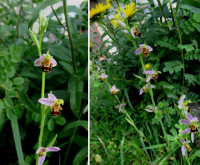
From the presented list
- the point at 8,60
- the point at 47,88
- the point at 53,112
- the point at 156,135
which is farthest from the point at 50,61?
the point at 156,135

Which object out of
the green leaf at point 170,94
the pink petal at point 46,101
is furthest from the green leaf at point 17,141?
the green leaf at point 170,94

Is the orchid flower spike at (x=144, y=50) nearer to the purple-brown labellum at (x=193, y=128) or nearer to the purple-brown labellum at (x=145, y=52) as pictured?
the purple-brown labellum at (x=145, y=52)

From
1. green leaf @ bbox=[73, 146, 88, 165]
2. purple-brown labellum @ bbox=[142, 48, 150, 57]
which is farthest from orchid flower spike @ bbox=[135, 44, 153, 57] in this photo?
green leaf @ bbox=[73, 146, 88, 165]

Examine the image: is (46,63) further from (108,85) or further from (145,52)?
A: (108,85)

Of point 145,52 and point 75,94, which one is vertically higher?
point 145,52

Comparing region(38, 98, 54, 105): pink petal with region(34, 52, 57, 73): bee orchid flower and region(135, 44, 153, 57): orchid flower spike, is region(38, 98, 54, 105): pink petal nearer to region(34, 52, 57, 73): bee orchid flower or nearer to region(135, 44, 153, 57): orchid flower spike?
region(34, 52, 57, 73): bee orchid flower

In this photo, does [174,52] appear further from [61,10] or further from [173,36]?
[61,10]

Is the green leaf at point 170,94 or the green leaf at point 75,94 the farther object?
the green leaf at point 170,94

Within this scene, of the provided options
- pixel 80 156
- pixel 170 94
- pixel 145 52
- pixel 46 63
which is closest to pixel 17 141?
pixel 80 156

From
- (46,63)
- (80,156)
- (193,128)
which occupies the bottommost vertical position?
(80,156)
